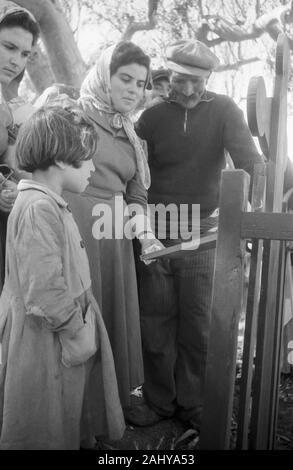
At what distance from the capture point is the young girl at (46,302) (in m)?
1.74

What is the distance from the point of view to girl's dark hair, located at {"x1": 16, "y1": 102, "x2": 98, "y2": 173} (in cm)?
185

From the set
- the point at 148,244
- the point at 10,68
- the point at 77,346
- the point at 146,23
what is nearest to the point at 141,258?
the point at 77,346

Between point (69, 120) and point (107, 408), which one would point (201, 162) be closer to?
point (69, 120)

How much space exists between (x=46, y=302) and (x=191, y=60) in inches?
64.6

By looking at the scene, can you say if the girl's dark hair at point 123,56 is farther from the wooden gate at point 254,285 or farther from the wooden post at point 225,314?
the wooden post at point 225,314

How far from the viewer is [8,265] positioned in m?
1.84

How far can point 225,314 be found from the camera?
1543 mm

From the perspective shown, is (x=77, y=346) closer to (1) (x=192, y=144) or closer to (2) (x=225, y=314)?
(2) (x=225, y=314)

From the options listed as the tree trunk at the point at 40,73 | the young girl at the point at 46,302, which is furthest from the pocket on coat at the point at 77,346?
the tree trunk at the point at 40,73

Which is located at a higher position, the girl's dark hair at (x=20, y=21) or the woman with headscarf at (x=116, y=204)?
the girl's dark hair at (x=20, y=21)

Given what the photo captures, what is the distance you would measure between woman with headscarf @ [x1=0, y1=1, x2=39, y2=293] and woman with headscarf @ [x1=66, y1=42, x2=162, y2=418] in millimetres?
313

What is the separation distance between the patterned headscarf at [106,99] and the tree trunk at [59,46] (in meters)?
3.31

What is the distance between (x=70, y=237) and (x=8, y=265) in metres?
0.23
